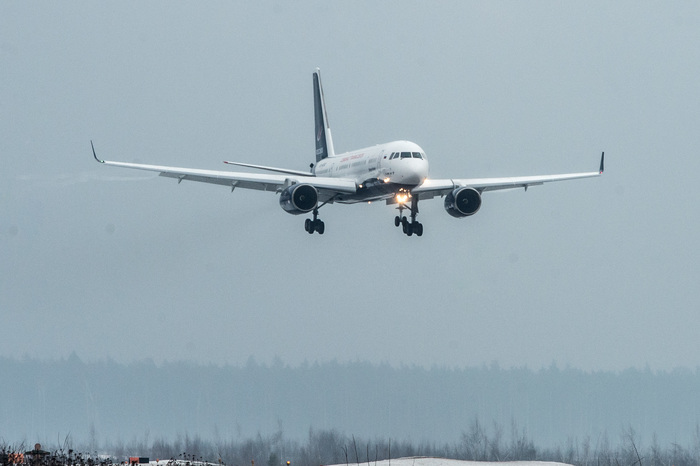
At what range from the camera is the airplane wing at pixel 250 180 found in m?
63.7

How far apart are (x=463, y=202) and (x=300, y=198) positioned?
36.2 ft

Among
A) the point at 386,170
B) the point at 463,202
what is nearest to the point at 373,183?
the point at 386,170

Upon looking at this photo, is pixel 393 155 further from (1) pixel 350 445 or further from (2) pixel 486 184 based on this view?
(1) pixel 350 445

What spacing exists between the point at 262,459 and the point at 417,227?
5311 cm

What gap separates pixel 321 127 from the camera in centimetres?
9100

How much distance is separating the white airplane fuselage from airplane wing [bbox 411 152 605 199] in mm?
2094

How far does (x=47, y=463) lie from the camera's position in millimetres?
39969

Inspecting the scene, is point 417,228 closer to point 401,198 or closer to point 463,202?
point 463,202

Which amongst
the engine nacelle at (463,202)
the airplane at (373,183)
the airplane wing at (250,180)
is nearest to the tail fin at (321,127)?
the airplane at (373,183)

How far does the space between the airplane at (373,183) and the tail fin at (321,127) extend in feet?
48.0

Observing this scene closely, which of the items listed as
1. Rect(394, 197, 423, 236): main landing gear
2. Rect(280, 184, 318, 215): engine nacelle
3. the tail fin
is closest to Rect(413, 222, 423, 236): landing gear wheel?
Rect(394, 197, 423, 236): main landing gear

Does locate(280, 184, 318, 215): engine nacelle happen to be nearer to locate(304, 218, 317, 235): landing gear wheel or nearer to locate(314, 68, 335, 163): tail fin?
locate(304, 218, 317, 235): landing gear wheel

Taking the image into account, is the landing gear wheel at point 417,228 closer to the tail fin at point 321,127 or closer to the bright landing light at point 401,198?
the bright landing light at point 401,198

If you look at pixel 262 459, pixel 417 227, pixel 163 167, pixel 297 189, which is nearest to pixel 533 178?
pixel 417 227
